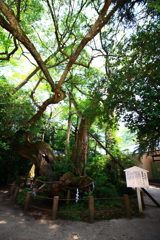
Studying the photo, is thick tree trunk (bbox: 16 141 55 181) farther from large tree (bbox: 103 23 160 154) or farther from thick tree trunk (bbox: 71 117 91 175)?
large tree (bbox: 103 23 160 154)

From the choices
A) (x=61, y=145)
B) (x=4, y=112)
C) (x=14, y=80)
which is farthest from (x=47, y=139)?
(x=4, y=112)

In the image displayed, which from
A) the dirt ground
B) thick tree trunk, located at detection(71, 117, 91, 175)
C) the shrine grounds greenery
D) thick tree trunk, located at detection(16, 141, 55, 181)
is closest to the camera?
the dirt ground

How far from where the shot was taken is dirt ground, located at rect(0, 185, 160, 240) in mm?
3506

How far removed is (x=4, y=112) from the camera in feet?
21.0

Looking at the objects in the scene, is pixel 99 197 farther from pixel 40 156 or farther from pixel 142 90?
pixel 142 90

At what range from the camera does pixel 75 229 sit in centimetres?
394

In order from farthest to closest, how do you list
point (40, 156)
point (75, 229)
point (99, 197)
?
point (40, 156) < point (99, 197) < point (75, 229)

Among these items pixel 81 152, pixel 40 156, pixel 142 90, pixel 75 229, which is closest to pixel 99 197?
pixel 81 152

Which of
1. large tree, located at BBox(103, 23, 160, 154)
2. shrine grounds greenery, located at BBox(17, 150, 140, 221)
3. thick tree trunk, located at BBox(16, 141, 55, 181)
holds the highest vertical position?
large tree, located at BBox(103, 23, 160, 154)

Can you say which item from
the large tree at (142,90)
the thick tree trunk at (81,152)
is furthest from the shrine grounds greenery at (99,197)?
the large tree at (142,90)

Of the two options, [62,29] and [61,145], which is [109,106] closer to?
[62,29]

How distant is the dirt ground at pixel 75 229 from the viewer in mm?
3506

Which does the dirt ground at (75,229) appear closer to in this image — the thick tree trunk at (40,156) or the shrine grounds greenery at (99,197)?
the shrine grounds greenery at (99,197)

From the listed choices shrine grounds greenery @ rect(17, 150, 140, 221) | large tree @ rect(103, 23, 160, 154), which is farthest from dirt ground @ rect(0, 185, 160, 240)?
large tree @ rect(103, 23, 160, 154)
